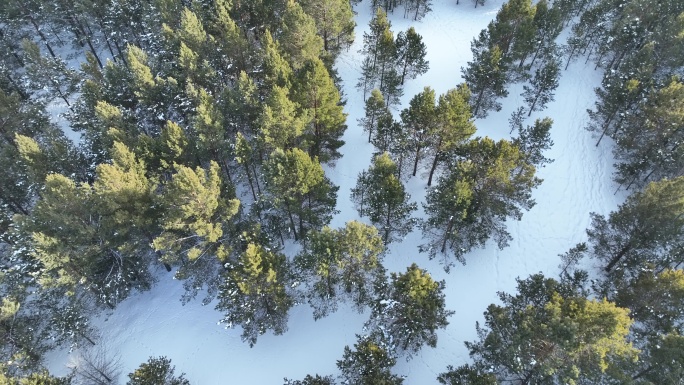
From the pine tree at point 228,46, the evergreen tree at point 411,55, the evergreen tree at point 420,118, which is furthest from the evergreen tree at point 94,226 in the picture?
the evergreen tree at point 411,55

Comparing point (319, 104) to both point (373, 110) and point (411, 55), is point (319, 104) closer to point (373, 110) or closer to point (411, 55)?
point (373, 110)

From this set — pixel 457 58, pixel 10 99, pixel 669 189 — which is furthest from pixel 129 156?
pixel 457 58

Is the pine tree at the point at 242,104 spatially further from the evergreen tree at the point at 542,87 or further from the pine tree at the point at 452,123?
the evergreen tree at the point at 542,87

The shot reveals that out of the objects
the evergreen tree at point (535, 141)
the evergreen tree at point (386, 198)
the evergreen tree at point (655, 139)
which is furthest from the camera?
the evergreen tree at point (655, 139)

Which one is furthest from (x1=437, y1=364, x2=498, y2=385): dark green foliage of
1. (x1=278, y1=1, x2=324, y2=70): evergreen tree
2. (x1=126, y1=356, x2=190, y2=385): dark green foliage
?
(x1=278, y1=1, x2=324, y2=70): evergreen tree

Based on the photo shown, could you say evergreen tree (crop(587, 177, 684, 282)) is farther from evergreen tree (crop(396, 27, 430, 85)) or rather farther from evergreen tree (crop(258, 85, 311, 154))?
evergreen tree (crop(258, 85, 311, 154))
